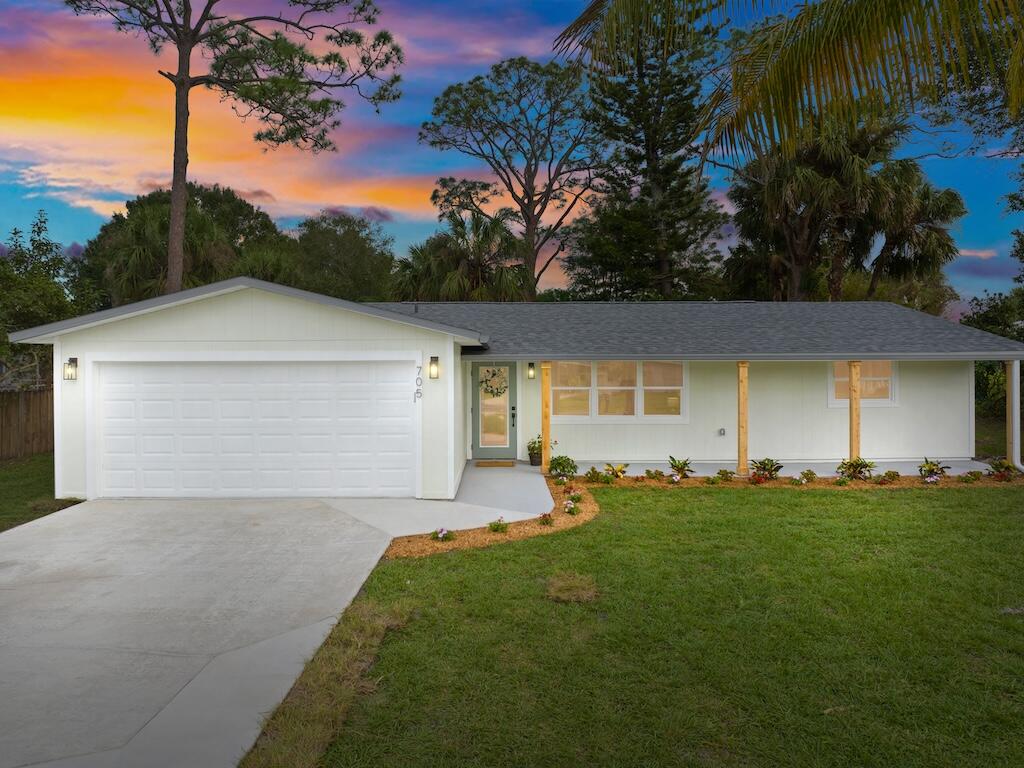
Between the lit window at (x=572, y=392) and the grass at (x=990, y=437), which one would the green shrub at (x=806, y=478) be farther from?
the grass at (x=990, y=437)

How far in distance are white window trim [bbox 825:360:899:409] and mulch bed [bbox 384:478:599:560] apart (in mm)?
6490

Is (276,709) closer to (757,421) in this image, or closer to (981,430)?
(757,421)

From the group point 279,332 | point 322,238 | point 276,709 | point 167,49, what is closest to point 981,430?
point 279,332

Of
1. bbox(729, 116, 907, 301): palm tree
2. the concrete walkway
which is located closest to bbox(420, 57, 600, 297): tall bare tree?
bbox(729, 116, 907, 301): palm tree

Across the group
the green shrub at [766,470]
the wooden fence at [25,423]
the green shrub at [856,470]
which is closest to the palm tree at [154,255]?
the wooden fence at [25,423]

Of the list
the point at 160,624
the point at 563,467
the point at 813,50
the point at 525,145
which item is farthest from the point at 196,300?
the point at 525,145

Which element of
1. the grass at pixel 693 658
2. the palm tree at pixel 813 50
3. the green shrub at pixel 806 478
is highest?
the palm tree at pixel 813 50

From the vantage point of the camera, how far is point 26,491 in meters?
9.89

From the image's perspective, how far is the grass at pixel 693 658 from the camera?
Result: 10.5 feet

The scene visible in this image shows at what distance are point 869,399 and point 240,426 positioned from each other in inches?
452

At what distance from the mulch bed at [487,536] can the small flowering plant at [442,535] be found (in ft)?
0.15

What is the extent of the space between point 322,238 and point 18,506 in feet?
91.8

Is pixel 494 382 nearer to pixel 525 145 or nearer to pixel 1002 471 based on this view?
pixel 1002 471

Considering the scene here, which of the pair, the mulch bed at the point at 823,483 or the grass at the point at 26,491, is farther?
the mulch bed at the point at 823,483
